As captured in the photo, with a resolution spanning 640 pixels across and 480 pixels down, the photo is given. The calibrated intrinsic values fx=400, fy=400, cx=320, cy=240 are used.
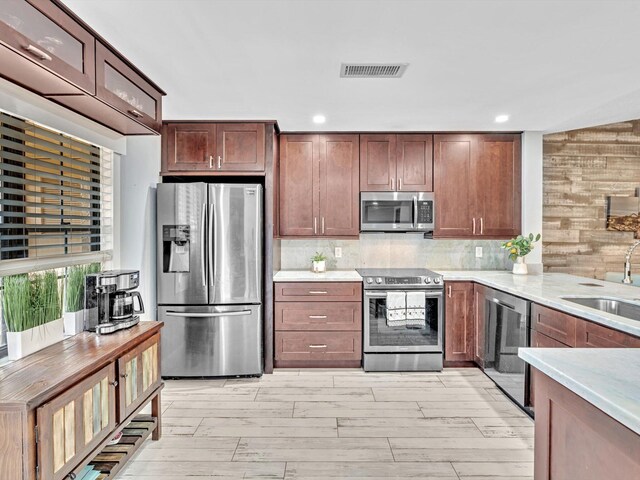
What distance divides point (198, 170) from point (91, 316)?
1830mm

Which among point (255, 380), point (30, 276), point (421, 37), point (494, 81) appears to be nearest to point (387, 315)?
point (255, 380)

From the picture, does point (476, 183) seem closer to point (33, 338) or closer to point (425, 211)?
point (425, 211)

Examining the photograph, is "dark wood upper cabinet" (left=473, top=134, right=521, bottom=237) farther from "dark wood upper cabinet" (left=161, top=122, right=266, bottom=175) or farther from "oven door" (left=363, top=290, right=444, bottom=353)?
"dark wood upper cabinet" (left=161, top=122, right=266, bottom=175)

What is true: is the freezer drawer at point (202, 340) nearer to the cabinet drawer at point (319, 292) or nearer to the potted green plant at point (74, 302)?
the cabinet drawer at point (319, 292)

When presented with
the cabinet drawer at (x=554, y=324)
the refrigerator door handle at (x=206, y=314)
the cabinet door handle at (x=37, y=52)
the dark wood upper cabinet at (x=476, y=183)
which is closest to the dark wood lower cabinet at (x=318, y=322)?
the refrigerator door handle at (x=206, y=314)

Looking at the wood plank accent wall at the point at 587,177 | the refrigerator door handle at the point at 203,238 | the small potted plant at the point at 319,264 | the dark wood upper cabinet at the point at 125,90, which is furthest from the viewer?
the wood plank accent wall at the point at 587,177

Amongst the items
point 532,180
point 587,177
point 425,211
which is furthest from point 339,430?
point 587,177

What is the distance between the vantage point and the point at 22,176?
224 centimetres

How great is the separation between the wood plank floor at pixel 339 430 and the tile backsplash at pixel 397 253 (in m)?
1.27

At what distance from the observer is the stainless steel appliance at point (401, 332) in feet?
12.5

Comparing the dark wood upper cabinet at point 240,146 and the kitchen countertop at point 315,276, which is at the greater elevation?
the dark wood upper cabinet at point 240,146

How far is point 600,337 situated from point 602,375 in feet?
4.30

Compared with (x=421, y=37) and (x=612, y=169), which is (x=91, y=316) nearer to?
(x=421, y=37)

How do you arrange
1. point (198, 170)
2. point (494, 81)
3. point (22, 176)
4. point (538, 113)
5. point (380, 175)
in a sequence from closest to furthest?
point (22, 176) → point (494, 81) → point (538, 113) → point (198, 170) → point (380, 175)
